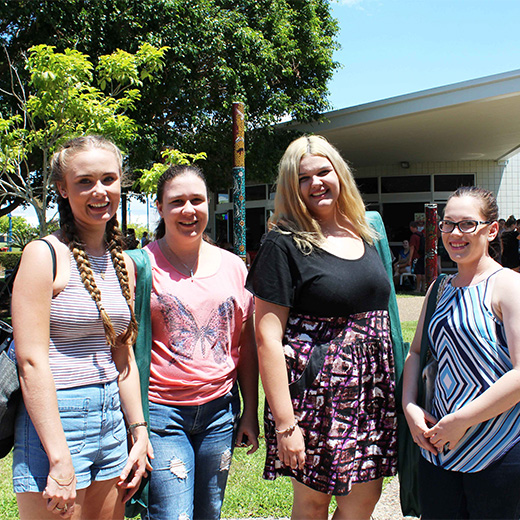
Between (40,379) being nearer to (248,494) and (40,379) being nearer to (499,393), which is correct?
(499,393)

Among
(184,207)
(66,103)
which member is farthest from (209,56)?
(184,207)

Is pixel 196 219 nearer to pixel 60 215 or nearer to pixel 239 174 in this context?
pixel 60 215

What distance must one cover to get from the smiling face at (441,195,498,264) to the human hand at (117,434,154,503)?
1.44 metres

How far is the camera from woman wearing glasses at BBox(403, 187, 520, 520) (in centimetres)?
173

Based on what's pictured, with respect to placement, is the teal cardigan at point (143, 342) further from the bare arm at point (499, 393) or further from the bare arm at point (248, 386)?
the bare arm at point (499, 393)

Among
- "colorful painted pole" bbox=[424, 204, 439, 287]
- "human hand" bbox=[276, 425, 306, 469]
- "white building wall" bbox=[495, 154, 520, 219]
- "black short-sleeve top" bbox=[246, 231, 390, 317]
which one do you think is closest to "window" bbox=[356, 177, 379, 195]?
"white building wall" bbox=[495, 154, 520, 219]

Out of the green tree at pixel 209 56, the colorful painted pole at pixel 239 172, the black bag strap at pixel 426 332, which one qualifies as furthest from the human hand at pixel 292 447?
the green tree at pixel 209 56

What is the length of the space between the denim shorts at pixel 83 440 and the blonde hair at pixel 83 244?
0.69 feet

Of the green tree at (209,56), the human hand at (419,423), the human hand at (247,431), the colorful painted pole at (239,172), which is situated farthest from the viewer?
the green tree at (209,56)

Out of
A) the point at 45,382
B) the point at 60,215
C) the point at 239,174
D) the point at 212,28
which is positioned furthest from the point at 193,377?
the point at 212,28

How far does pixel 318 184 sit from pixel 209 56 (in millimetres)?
10714

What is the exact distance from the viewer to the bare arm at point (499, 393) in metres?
1.68

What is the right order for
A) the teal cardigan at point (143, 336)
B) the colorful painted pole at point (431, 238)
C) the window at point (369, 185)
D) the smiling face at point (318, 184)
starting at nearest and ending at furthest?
the teal cardigan at point (143, 336)
the smiling face at point (318, 184)
the colorful painted pole at point (431, 238)
the window at point (369, 185)

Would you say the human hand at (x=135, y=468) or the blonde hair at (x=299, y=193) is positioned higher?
the blonde hair at (x=299, y=193)
